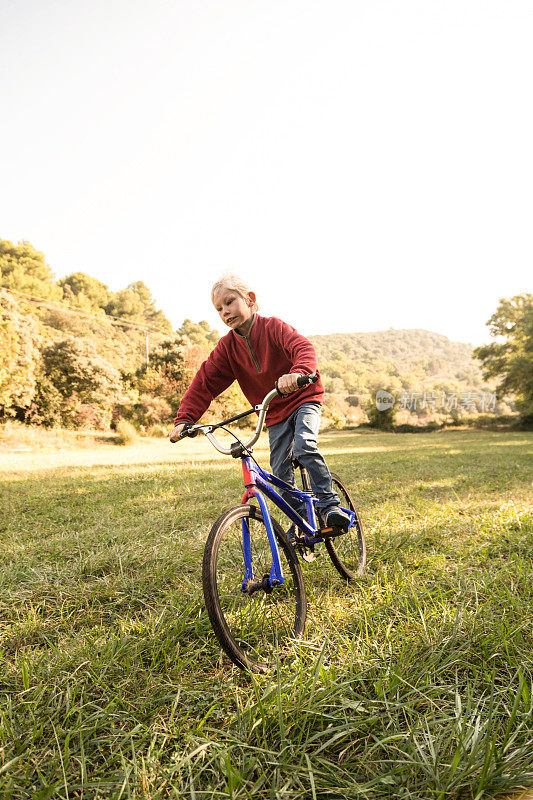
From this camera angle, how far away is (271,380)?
8.91 feet

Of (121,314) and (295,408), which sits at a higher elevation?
(121,314)

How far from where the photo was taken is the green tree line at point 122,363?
19217 millimetres

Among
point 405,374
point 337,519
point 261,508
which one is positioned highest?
point 405,374

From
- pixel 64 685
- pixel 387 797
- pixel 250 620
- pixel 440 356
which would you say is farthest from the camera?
pixel 440 356

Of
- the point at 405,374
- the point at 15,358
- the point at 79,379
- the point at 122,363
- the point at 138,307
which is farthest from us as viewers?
the point at 405,374

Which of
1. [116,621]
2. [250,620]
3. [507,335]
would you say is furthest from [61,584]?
[507,335]

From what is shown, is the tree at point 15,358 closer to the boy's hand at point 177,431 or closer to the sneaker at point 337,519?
the boy's hand at point 177,431

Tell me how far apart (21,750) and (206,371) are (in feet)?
6.32

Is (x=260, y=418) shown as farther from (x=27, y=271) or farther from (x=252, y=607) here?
(x=27, y=271)

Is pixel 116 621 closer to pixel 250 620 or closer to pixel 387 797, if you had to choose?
pixel 250 620

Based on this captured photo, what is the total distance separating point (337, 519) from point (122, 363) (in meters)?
31.2

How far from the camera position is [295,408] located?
2723 mm
